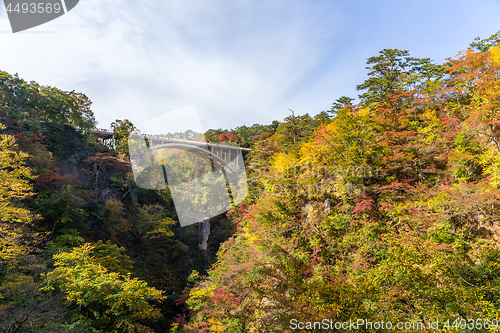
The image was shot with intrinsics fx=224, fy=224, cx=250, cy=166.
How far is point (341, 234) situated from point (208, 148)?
19.2 meters

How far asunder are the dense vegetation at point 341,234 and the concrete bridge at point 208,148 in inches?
343

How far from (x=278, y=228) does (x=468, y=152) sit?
762 cm

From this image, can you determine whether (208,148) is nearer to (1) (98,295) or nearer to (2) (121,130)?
(2) (121,130)

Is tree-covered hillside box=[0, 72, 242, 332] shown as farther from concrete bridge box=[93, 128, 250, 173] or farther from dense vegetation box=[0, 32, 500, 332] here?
concrete bridge box=[93, 128, 250, 173]

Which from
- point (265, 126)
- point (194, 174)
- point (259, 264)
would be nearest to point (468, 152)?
point (259, 264)

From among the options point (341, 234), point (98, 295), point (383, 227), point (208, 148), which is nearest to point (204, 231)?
point (208, 148)

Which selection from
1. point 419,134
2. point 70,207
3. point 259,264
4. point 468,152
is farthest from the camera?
point 70,207

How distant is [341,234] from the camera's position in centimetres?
941

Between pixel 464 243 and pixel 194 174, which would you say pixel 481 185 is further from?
pixel 194 174

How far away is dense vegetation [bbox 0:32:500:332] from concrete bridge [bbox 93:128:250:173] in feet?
28.6

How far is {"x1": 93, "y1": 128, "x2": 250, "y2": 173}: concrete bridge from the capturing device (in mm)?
25250

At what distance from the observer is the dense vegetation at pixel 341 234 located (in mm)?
5590

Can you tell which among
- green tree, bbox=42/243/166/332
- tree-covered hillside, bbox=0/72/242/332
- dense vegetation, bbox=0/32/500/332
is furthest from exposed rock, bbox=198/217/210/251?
green tree, bbox=42/243/166/332

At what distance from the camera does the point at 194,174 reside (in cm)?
2719
